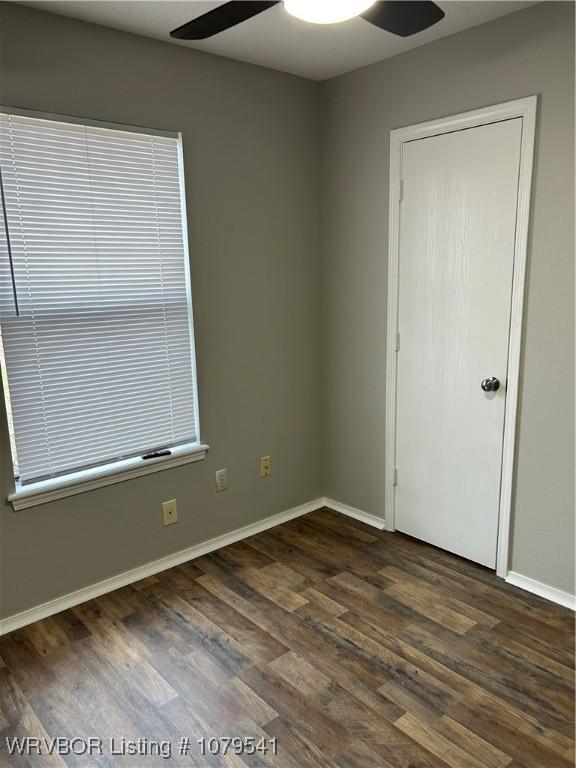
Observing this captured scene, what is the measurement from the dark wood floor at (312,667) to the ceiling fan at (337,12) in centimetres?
214

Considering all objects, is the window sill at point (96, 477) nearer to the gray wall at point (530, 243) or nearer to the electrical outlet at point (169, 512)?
the electrical outlet at point (169, 512)

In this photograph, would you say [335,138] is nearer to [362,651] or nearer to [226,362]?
[226,362]

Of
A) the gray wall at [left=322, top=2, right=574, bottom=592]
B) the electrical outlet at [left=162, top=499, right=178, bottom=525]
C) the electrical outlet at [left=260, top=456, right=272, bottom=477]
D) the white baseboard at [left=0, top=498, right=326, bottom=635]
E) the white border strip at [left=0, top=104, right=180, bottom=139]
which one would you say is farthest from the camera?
the electrical outlet at [left=260, top=456, right=272, bottom=477]

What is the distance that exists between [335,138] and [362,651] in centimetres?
256

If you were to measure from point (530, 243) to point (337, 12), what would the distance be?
4.22 feet

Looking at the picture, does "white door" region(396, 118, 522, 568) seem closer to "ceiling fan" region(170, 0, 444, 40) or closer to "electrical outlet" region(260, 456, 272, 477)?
"electrical outlet" region(260, 456, 272, 477)

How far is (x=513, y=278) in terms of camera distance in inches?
95.4

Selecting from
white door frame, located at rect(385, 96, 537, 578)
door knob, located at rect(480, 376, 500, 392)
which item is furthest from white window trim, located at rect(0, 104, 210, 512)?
door knob, located at rect(480, 376, 500, 392)

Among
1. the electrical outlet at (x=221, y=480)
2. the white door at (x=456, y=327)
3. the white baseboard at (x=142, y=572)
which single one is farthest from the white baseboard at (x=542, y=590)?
the electrical outlet at (x=221, y=480)

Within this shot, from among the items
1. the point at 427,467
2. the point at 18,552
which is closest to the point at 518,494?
the point at 427,467

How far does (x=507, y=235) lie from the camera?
2422 mm

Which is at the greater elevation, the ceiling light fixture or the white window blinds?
the ceiling light fixture

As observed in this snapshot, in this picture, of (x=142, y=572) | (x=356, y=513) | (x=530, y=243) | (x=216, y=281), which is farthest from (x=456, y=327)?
(x=142, y=572)

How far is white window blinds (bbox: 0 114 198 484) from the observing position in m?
2.22
